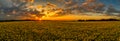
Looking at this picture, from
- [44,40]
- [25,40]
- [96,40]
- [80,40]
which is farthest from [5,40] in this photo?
[96,40]

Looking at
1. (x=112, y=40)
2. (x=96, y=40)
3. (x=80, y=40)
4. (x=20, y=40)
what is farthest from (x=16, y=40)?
(x=112, y=40)

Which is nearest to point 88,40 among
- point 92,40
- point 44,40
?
point 92,40

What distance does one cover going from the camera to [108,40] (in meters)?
19.6

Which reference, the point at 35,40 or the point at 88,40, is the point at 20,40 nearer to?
the point at 35,40

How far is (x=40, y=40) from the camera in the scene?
19.1m

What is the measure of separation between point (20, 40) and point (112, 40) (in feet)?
26.2

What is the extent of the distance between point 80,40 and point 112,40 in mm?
→ 2883

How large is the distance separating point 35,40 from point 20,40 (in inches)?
49.9

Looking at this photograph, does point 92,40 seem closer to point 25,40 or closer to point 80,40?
point 80,40

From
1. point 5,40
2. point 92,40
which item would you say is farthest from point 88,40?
point 5,40

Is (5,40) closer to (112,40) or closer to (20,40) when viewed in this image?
(20,40)

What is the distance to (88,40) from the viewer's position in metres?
19.0

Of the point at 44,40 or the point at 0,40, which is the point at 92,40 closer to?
the point at 44,40

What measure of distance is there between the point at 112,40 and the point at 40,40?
6.31 m
